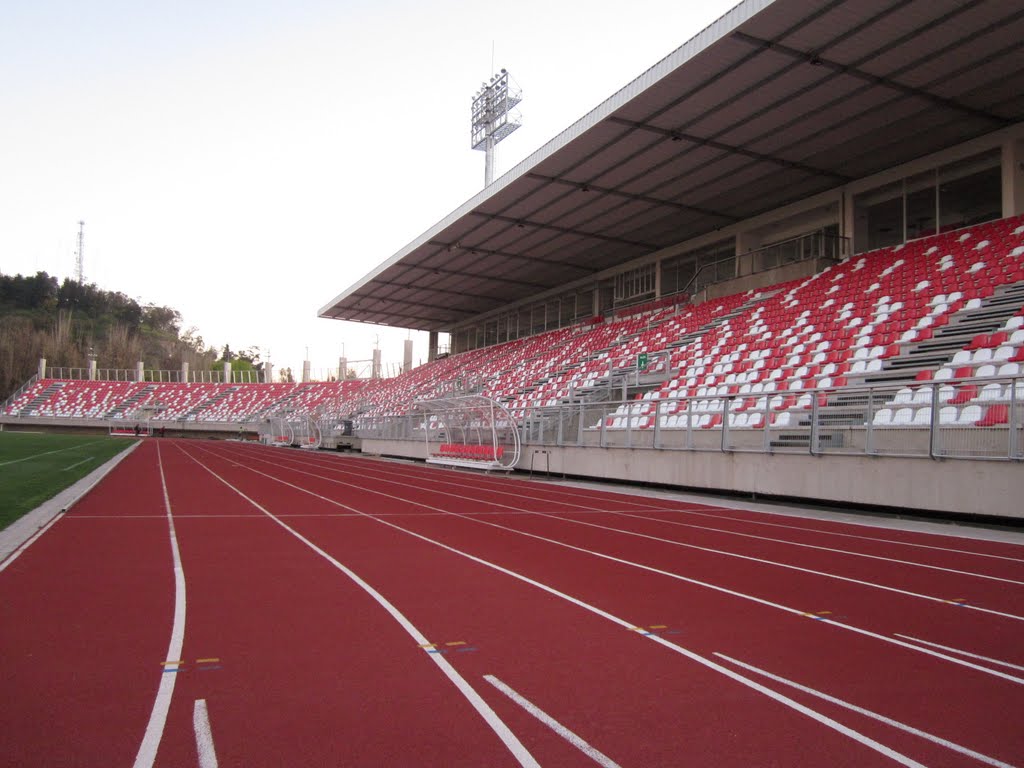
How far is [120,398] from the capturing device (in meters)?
68.6

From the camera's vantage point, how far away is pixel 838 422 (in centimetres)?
1148

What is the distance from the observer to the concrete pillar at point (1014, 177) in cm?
1830

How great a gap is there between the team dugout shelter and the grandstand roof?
5cm

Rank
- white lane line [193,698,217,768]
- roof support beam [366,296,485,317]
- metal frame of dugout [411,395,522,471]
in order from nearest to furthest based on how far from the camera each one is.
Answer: white lane line [193,698,217,768] → metal frame of dugout [411,395,522,471] → roof support beam [366,296,485,317]

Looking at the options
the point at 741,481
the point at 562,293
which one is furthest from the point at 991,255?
the point at 562,293

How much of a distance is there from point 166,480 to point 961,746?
16507mm

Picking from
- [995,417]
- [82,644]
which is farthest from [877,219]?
[82,644]

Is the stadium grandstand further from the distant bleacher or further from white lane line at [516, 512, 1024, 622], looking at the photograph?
white lane line at [516, 512, 1024, 622]

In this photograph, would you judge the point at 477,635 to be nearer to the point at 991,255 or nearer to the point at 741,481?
the point at 741,481

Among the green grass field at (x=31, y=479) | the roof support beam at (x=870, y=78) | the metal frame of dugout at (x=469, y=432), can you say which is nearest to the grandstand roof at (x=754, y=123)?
the roof support beam at (x=870, y=78)

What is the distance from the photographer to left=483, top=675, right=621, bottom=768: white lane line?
277cm

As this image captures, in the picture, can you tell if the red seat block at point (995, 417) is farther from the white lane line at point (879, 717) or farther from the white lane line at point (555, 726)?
the white lane line at point (555, 726)

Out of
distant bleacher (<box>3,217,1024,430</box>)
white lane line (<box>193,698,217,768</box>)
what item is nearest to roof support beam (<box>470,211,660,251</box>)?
distant bleacher (<box>3,217,1024,430</box>)

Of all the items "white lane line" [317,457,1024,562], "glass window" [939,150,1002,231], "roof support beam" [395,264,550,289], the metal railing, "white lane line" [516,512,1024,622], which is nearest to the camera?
"white lane line" [516,512,1024,622]
